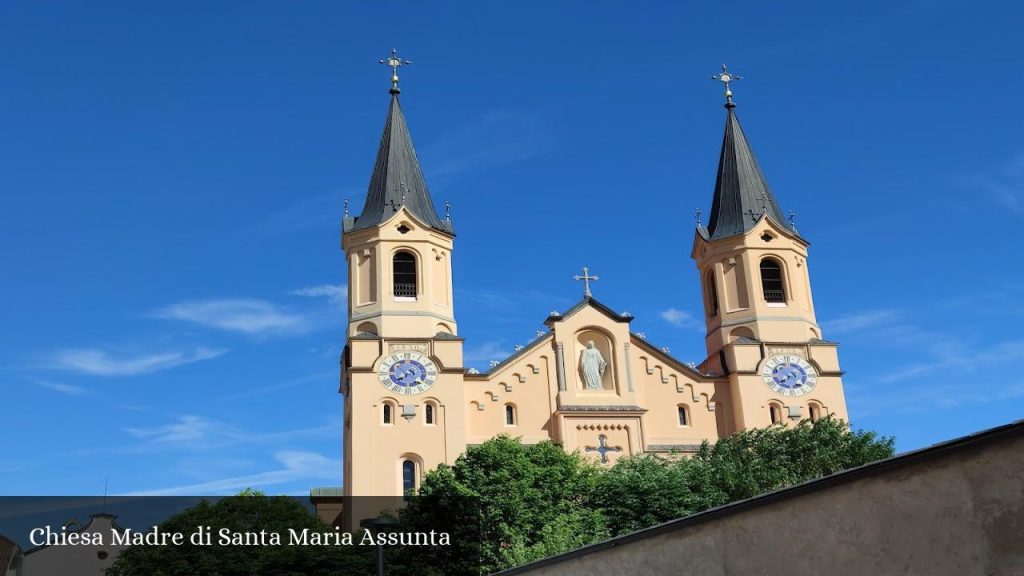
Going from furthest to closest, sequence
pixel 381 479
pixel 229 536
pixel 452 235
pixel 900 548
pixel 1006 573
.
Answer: pixel 452 235
pixel 381 479
pixel 229 536
pixel 900 548
pixel 1006 573

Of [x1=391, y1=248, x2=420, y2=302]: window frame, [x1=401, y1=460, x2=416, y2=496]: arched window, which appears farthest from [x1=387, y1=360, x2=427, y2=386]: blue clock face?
[x1=401, y1=460, x2=416, y2=496]: arched window

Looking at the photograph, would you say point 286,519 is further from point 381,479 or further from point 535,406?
point 535,406

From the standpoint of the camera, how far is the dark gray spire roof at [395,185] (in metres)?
45.9

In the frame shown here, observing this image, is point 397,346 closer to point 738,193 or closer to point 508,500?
point 508,500

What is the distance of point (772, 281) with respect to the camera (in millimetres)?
47344

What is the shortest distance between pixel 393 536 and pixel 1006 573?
972 inches

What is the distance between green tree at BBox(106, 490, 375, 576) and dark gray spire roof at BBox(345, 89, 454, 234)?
1398 centimetres

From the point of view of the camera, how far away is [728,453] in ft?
122

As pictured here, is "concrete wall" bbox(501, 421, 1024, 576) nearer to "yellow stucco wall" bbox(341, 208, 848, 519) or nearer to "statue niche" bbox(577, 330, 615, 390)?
"yellow stucco wall" bbox(341, 208, 848, 519)

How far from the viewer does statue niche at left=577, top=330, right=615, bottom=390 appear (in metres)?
44.0

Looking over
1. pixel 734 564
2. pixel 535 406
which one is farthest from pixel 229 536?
pixel 734 564

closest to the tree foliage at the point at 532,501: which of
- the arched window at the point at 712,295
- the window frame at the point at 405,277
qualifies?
the window frame at the point at 405,277

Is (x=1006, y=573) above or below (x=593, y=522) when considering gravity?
below

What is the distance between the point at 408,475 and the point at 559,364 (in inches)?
306
